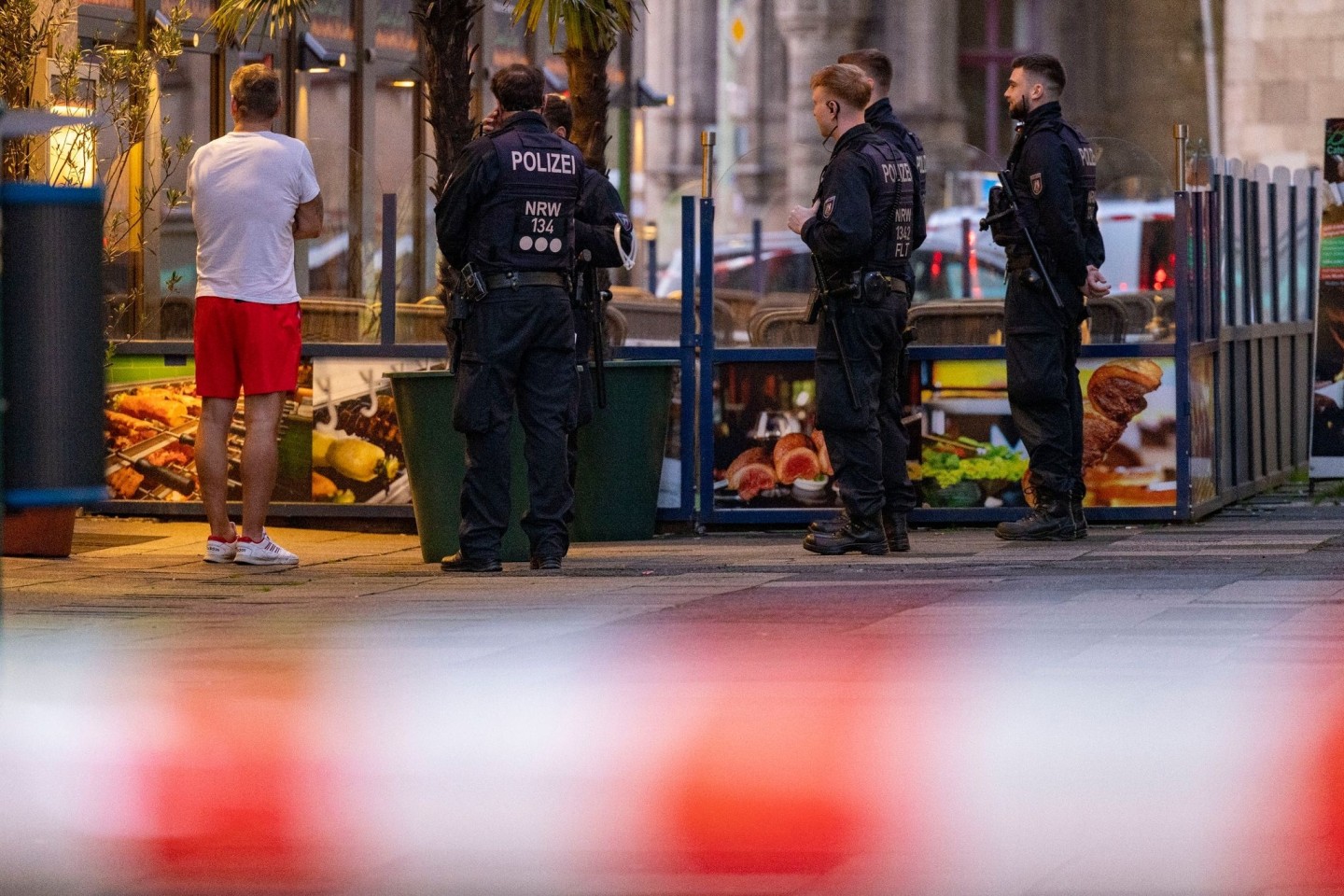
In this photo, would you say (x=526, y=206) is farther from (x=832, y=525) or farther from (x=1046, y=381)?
(x=1046, y=381)

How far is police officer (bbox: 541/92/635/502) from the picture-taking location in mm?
10492

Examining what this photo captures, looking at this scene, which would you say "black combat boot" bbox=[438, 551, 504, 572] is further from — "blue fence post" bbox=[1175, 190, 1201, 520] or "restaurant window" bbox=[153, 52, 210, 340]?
"blue fence post" bbox=[1175, 190, 1201, 520]

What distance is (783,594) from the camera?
9.33 m

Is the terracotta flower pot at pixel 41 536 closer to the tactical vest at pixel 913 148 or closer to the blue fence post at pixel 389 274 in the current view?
the blue fence post at pixel 389 274

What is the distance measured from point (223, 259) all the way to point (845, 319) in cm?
249

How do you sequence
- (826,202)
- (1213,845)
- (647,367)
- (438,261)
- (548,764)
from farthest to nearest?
(438,261) < (647,367) < (826,202) < (548,764) < (1213,845)

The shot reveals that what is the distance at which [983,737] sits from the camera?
6305mm

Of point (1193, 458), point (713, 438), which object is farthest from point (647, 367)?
point (1193, 458)

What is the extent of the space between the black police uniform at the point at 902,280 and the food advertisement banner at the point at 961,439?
3.25ft

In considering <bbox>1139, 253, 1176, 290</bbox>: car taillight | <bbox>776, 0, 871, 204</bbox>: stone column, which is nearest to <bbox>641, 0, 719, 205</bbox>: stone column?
<bbox>776, 0, 871, 204</bbox>: stone column

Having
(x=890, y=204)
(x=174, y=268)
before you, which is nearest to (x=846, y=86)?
(x=890, y=204)

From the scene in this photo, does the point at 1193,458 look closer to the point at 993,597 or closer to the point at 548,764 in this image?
the point at 993,597

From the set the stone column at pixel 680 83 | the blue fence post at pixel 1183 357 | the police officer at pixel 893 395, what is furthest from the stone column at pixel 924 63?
the police officer at pixel 893 395

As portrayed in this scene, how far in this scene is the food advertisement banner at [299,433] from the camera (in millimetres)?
12367
